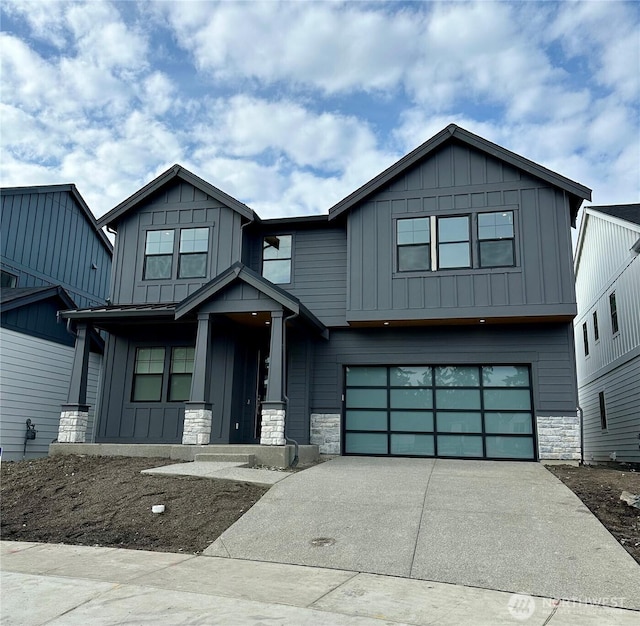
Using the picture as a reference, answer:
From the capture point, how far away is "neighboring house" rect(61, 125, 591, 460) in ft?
40.1

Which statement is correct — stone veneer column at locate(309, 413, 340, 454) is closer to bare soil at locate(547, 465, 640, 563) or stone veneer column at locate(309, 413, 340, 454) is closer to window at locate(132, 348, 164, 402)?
window at locate(132, 348, 164, 402)

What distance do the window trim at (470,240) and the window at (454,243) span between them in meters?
0.07

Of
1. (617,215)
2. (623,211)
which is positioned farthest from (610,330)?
(623,211)

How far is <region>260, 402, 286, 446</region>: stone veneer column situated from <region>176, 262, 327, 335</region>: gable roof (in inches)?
77.0

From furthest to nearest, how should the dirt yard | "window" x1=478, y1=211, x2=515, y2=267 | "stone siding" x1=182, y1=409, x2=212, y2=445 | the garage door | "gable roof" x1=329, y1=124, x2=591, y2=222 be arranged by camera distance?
the garage door, "window" x1=478, y1=211, x2=515, y2=267, "gable roof" x1=329, y1=124, x2=591, y2=222, "stone siding" x1=182, y1=409, x2=212, y2=445, the dirt yard

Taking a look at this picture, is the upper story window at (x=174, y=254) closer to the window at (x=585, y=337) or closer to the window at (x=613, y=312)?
the window at (x=613, y=312)

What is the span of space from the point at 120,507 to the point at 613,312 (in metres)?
13.9

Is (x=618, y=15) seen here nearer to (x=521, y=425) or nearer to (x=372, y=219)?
(x=372, y=219)

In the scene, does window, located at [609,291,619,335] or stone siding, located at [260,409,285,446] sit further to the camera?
window, located at [609,291,619,335]

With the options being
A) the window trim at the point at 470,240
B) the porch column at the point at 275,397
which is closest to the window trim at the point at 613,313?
the window trim at the point at 470,240

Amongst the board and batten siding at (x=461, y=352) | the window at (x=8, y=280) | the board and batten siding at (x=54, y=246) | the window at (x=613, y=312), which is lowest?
the board and batten siding at (x=461, y=352)

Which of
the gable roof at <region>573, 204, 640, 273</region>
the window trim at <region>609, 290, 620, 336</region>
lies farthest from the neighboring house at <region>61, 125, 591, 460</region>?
the window trim at <region>609, 290, 620, 336</region>

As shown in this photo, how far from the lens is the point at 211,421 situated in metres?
12.0

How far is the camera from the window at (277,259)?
1441 cm
